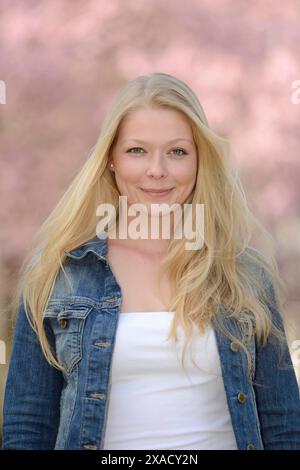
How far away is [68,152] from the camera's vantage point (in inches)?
108

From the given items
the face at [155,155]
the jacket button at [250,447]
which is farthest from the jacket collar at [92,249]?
the jacket button at [250,447]

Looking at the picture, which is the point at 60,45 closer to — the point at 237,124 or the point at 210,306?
the point at 237,124

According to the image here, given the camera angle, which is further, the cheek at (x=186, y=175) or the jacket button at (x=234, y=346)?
the cheek at (x=186, y=175)

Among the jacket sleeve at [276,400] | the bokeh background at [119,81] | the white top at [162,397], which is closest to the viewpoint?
the white top at [162,397]

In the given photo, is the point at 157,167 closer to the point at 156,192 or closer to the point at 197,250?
the point at 156,192

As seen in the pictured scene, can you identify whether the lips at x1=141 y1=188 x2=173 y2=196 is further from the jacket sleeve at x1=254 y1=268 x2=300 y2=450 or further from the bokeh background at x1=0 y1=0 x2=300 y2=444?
the bokeh background at x1=0 y1=0 x2=300 y2=444

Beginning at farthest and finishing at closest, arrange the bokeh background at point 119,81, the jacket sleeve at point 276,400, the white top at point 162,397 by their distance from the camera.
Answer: the bokeh background at point 119,81 → the jacket sleeve at point 276,400 → the white top at point 162,397

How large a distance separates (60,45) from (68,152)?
16.1 inches

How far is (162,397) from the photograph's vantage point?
154 cm

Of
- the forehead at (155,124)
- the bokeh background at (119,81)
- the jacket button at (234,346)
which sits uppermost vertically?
the bokeh background at (119,81)

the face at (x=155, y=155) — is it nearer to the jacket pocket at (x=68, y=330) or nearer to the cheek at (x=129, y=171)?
the cheek at (x=129, y=171)

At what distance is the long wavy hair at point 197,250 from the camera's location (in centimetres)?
166

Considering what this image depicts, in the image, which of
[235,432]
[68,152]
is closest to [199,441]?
[235,432]

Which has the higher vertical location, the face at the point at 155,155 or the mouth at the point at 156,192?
the face at the point at 155,155
